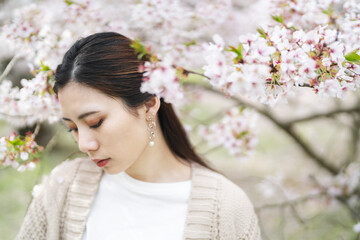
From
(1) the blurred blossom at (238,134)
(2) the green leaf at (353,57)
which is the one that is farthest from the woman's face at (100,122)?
(1) the blurred blossom at (238,134)

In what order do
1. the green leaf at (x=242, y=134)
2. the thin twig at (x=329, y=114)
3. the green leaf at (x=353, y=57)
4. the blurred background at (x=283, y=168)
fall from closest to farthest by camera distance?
1. the green leaf at (x=353, y=57)
2. the green leaf at (x=242, y=134)
3. the blurred background at (x=283, y=168)
4. the thin twig at (x=329, y=114)

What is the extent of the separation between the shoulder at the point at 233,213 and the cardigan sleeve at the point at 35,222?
0.68 metres

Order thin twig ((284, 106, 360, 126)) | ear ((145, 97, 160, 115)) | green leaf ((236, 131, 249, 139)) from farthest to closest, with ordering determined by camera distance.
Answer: thin twig ((284, 106, 360, 126))
green leaf ((236, 131, 249, 139))
ear ((145, 97, 160, 115))

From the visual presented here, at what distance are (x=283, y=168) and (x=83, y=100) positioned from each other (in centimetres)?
323

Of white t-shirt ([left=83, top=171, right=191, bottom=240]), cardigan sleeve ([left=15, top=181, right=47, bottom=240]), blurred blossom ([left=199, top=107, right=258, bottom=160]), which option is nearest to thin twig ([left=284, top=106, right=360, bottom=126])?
blurred blossom ([left=199, top=107, right=258, bottom=160])

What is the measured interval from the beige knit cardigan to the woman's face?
30 cm

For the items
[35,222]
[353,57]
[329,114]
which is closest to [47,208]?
[35,222]

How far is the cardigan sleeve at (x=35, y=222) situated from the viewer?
1394mm

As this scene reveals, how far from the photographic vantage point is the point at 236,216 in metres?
1.35

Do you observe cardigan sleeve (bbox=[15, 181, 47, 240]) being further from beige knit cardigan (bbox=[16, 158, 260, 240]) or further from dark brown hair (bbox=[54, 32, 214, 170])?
dark brown hair (bbox=[54, 32, 214, 170])

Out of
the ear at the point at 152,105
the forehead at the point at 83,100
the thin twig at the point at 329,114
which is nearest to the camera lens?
the forehead at the point at 83,100

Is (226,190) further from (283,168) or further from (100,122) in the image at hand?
(283,168)

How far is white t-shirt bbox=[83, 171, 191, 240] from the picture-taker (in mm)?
1350

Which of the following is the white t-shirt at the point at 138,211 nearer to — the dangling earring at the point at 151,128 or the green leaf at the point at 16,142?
the dangling earring at the point at 151,128
